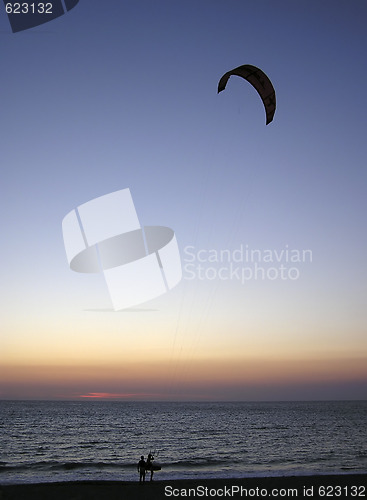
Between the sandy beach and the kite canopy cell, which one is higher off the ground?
the kite canopy cell

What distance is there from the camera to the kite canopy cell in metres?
16.5

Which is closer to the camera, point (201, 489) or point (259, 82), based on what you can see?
point (201, 489)

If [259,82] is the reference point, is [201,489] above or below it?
below

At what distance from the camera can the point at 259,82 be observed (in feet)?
55.3

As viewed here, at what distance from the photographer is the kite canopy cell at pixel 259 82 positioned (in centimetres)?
1650

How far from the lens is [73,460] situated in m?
26.9

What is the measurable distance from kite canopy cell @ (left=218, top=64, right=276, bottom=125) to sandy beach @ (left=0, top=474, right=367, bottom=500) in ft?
42.8

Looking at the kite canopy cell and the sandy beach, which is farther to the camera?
the kite canopy cell

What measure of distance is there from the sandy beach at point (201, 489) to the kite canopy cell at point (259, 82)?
514 inches

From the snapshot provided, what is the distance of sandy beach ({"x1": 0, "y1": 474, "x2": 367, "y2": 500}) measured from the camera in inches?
564

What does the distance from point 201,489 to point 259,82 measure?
15.0 metres

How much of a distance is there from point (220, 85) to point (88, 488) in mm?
15542

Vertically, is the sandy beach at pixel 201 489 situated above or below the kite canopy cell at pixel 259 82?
below

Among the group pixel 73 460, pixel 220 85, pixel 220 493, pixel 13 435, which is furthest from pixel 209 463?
pixel 13 435
